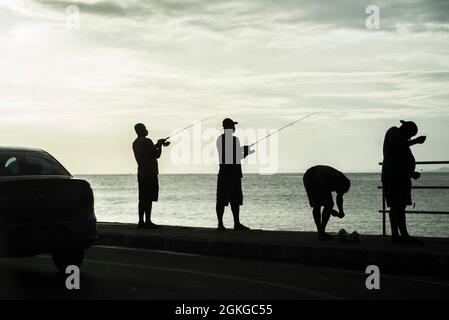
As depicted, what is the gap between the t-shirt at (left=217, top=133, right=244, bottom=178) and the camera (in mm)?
15992

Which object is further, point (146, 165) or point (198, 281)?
point (146, 165)

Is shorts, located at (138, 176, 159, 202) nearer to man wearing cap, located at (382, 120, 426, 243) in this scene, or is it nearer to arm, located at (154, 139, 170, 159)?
arm, located at (154, 139, 170, 159)

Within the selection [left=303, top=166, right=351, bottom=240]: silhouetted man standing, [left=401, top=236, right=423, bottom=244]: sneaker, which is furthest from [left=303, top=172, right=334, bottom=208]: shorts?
[left=401, top=236, right=423, bottom=244]: sneaker

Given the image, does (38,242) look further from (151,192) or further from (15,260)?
(151,192)

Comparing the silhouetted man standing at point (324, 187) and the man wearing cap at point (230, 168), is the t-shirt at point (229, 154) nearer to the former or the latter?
the man wearing cap at point (230, 168)

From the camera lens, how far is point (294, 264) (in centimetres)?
1181

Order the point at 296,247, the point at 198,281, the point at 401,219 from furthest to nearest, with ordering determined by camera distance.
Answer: the point at 401,219 < the point at 296,247 < the point at 198,281

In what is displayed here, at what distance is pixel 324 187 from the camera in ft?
42.8

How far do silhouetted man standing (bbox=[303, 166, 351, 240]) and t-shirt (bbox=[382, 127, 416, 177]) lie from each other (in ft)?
2.38

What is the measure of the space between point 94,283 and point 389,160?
536 centimetres

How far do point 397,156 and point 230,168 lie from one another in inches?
178

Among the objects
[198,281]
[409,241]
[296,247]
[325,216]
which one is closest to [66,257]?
[198,281]

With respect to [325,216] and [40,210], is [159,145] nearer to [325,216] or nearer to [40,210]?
[325,216]
